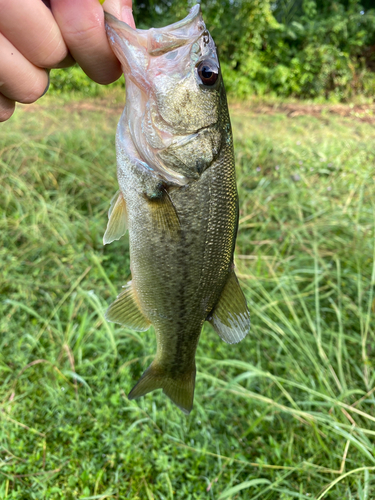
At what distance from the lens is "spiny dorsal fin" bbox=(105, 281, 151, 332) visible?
4.09 ft

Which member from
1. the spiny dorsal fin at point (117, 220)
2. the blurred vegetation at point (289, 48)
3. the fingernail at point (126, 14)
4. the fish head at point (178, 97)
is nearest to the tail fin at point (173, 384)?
the spiny dorsal fin at point (117, 220)

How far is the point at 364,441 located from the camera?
1.74 m

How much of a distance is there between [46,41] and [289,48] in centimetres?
1031

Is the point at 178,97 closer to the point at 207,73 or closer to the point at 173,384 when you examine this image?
the point at 207,73

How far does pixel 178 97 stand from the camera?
1065 mm

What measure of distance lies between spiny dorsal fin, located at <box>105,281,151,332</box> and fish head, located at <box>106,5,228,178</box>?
1.68 feet

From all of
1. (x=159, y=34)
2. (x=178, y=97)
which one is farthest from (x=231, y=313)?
(x=159, y=34)

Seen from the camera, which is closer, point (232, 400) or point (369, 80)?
point (232, 400)

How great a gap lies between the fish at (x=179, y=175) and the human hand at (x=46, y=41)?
9 centimetres

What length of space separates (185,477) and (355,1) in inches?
447

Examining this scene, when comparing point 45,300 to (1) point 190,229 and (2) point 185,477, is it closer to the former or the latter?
(2) point 185,477

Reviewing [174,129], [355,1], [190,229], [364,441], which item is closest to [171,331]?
[190,229]

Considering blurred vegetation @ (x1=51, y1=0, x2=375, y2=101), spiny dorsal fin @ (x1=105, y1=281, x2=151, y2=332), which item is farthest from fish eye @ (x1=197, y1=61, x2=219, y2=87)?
blurred vegetation @ (x1=51, y1=0, x2=375, y2=101)

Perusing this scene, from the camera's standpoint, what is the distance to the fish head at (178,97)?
40.1 inches
